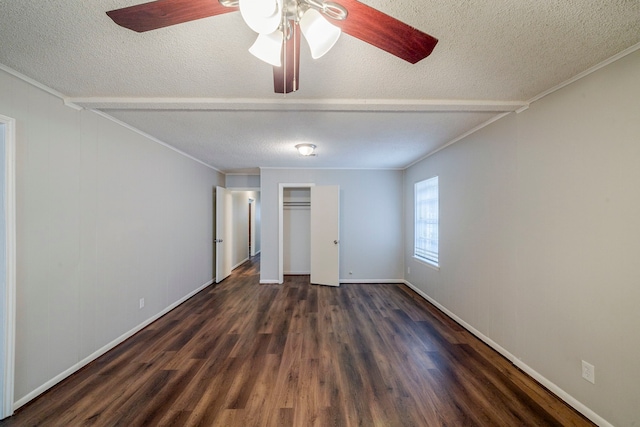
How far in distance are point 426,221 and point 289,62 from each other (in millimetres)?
3578

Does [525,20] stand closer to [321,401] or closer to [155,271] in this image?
[321,401]

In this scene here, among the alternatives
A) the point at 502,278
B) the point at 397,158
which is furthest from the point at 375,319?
the point at 397,158

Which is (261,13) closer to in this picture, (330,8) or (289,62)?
(330,8)

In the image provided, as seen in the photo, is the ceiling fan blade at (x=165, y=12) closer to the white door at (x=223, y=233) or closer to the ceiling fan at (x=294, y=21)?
the ceiling fan at (x=294, y=21)

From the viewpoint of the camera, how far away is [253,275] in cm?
548

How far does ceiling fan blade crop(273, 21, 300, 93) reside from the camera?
1157mm

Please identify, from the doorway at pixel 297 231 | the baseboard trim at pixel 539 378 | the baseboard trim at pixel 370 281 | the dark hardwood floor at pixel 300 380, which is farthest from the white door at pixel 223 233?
the baseboard trim at pixel 539 378

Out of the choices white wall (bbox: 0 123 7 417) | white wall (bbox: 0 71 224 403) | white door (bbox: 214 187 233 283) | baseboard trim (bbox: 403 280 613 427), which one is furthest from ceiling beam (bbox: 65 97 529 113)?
white door (bbox: 214 187 233 283)

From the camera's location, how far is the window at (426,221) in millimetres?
3811

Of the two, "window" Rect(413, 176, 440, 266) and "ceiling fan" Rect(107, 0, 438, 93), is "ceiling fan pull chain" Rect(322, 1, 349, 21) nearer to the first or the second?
"ceiling fan" Rect(107, 0, 438, 93)

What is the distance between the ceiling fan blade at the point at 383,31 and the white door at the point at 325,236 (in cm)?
358

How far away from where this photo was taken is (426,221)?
13.5 feet

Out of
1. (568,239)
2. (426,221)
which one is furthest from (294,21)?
(426,221)

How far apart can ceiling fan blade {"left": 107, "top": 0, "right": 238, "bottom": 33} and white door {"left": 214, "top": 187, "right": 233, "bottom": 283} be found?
4007mm
